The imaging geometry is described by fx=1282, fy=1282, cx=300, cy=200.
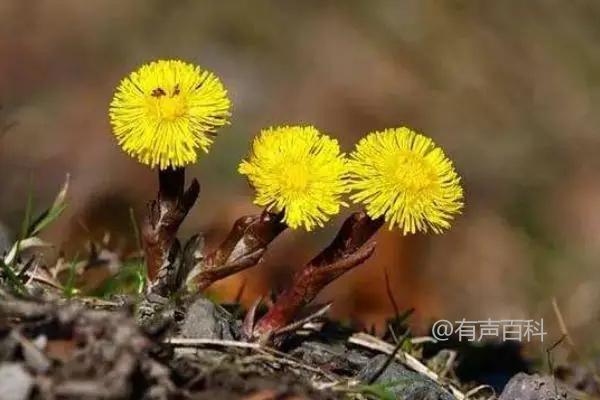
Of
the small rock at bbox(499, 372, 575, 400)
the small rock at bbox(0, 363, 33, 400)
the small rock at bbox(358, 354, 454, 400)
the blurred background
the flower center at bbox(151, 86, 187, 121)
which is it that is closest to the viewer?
the small rock at bbox(0, 363, 33, 400)

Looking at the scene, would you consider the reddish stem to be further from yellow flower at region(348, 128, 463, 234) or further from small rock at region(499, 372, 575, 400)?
small rock at region(499, 372, 575, 400)

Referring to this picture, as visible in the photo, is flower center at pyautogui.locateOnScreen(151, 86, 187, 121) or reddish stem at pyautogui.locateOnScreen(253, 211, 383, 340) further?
reddish stem at pyautogui.locateOnScreen(253, 211, 383, 340)

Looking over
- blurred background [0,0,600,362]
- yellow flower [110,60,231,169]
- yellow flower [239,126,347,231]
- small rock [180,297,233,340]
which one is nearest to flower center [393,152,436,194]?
yellow flower [239,126,347,231]

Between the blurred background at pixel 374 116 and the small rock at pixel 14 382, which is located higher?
the blurred background at pixel 374 116

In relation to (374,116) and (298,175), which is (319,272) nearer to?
(298,175)

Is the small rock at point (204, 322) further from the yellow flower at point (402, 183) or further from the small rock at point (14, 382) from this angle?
the small rock at point (14, 382)

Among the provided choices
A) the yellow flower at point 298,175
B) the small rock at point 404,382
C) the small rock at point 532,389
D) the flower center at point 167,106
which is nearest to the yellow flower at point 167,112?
the flower center at point 167,106
